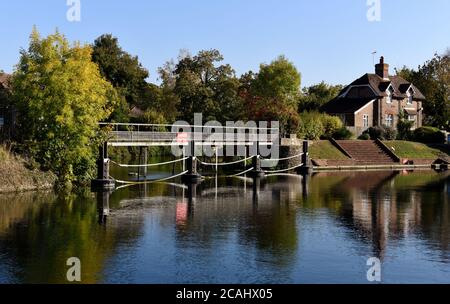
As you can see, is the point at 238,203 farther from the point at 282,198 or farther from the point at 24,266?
the point at 24,266

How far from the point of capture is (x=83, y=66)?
36.8 m

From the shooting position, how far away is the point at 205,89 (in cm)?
7881

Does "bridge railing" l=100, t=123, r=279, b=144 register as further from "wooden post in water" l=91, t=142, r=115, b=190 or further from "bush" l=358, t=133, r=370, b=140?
"bush" l=358, t=133, r=370, b=140

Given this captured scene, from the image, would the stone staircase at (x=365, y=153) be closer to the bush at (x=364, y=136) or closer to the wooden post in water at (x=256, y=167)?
the bush at (x=364, y=136)

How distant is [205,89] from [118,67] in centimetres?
1135

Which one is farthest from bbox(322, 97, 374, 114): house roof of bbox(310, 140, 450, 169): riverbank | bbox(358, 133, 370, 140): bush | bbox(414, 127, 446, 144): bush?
bbox(310, 140, 450, 169): riverbank

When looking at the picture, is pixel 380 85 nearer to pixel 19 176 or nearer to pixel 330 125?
pixel 330 125

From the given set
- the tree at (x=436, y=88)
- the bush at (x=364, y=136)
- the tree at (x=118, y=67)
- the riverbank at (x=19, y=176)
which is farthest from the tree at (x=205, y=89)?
the riverbank at (x=19, y=176)

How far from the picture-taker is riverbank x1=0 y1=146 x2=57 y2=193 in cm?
3284

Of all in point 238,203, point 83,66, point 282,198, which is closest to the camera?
point 238,203

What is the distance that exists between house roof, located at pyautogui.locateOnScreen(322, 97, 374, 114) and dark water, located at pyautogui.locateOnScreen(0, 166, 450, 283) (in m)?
42.6

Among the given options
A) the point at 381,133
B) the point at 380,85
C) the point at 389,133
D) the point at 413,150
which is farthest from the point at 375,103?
the point at 413,150
